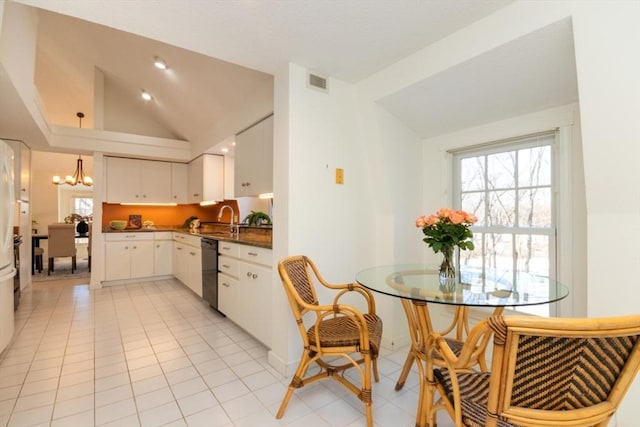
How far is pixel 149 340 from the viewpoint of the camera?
2.81m

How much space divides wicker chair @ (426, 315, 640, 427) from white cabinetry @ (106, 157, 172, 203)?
576cm

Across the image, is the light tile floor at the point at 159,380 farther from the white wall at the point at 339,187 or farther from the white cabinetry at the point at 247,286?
the white wall at the point at 339,187

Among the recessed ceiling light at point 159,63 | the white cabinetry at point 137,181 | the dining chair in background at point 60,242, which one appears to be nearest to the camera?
the recessed ceiling light at point 159,63

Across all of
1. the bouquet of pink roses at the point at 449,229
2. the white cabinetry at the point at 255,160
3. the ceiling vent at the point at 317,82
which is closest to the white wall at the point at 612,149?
the bouquet of pink roses at the point at 449,229

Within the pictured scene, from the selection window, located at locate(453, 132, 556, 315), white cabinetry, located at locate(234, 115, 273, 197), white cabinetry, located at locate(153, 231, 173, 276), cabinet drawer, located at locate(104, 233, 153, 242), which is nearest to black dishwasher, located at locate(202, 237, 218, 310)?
white cabinetry, located at locate(234, 115, 273, 197)

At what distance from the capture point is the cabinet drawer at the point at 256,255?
8.11 ft

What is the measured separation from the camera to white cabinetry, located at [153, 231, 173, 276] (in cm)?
517

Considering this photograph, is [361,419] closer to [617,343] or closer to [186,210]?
[617,343]

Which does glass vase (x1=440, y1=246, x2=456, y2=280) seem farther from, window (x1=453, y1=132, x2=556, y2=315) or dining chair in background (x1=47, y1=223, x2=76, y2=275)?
dining chair in background (x1=47, y1=223, x2=76, y2=275)

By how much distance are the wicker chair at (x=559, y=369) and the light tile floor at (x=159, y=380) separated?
3.26ft

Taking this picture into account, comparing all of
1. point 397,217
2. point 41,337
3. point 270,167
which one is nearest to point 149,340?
point 41,337

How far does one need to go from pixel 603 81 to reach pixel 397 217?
1.56 metres

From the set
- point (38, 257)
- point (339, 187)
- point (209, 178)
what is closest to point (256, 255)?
point (339, 187)

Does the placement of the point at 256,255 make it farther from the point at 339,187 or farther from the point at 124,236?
the point at 124,236
